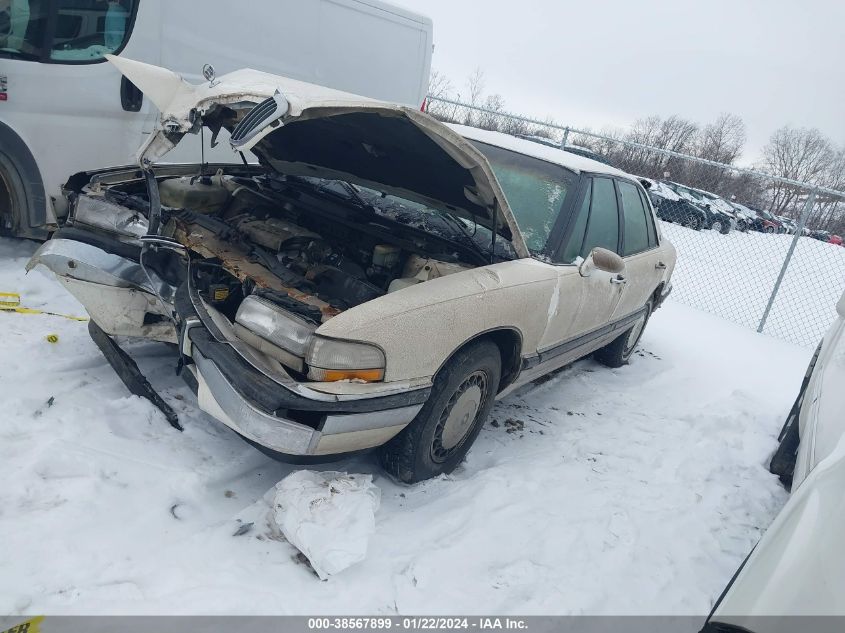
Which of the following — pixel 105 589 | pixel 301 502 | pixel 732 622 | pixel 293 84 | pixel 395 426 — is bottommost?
pixel 105 589

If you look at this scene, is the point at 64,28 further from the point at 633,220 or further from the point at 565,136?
the point at 565,136

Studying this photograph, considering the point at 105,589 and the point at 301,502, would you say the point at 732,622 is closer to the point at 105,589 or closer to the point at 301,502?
the point at 301,502

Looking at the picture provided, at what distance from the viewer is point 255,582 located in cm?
208

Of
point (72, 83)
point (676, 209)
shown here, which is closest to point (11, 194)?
point (72, 83)

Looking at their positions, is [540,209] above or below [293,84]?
below

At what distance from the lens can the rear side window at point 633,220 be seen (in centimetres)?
416

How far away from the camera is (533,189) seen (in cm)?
349

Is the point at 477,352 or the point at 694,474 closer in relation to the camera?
the point at 477,352

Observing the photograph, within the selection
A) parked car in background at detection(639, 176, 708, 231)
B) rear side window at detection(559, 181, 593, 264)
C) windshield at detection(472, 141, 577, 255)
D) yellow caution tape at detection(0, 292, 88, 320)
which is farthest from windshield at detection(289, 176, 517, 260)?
parked car in background at detection(639, 176, 708, 231)

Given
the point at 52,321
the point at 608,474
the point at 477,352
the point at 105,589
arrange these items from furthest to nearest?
the point at 52,321, the point at 608,474, the point at 477,352, the point at 105,589

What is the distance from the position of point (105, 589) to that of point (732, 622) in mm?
1963

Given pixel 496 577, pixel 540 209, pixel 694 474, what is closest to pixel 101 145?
pixel 540 209

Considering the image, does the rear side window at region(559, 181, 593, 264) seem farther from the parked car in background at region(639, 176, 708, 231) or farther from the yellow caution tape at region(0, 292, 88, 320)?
the parked car in background at region(639, 176, 708, 231)

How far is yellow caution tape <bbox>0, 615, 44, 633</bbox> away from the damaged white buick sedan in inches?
33.0
